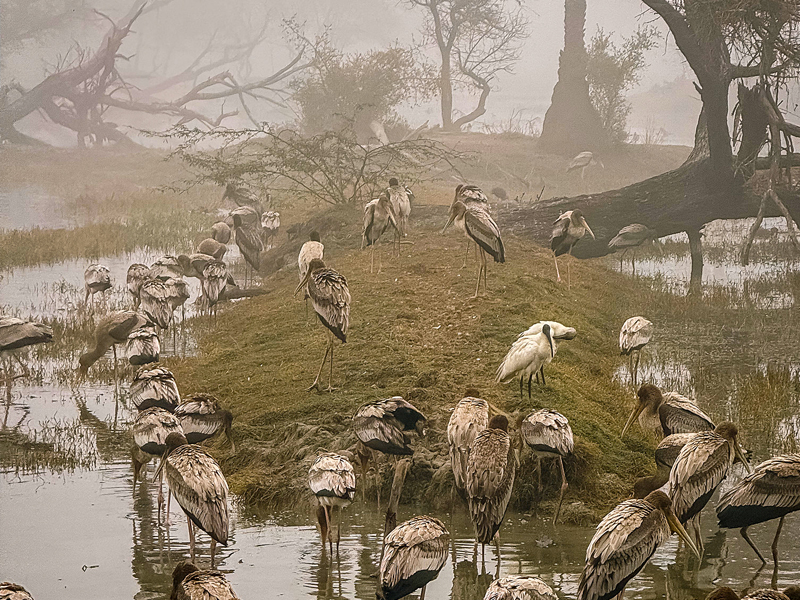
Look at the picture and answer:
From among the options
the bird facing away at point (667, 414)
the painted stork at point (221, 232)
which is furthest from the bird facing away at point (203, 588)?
the painted stork at point (221, 232)

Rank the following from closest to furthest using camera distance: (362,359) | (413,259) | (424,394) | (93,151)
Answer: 1. (424,394)
2. (362,359)
3. (413,259)
4. (93,151)

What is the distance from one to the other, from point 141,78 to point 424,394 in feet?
65.4

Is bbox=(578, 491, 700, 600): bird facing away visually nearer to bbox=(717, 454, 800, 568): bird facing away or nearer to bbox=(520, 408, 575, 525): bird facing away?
bbox=(717, 454, 800, 568): bird facing away

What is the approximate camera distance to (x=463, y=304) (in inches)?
447

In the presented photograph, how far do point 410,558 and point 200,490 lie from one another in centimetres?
154

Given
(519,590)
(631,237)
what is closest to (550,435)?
(519,590)

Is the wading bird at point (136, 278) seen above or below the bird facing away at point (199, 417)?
above

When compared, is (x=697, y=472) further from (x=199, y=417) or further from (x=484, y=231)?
(x=484, y=231)

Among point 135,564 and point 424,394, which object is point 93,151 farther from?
point 135,564

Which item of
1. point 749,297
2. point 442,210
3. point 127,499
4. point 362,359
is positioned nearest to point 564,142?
point 442,210

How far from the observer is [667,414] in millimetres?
7695

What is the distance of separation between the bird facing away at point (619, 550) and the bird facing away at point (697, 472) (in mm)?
780

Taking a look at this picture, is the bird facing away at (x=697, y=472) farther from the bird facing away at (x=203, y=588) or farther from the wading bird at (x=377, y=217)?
the wading bird at (x=377, y=217)

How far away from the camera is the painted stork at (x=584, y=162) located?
21047 millimetres
